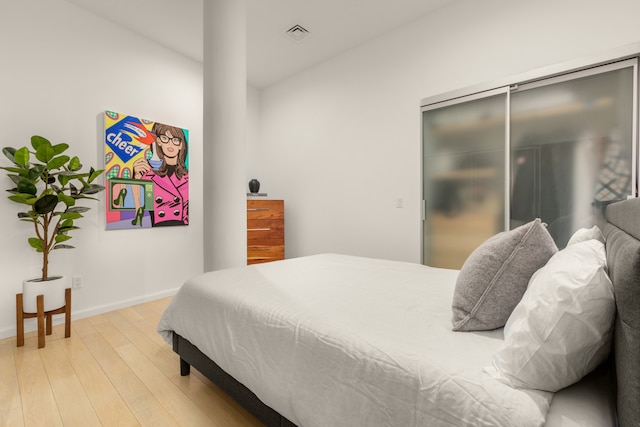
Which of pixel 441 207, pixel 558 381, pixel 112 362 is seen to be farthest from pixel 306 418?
pixel 441 207

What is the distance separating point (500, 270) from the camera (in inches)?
42.9

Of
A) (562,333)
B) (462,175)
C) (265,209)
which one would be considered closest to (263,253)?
(265,209)

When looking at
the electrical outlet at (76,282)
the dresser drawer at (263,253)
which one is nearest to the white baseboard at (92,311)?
the electrical outlet at (76,282)

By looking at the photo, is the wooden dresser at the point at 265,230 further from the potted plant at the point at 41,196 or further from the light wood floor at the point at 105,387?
the potted plant at the point at 41,196

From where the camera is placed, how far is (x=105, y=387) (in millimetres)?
1831

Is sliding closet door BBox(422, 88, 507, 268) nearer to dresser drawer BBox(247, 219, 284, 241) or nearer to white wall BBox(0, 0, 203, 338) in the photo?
dresser drawer BBox(247, 219, 284, 241)

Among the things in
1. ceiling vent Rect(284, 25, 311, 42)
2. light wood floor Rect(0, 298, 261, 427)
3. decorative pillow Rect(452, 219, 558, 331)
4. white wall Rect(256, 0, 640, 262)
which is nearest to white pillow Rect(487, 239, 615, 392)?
decorative pillow Rect(452, 219, 558, 331)

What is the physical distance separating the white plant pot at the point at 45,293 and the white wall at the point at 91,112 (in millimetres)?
334

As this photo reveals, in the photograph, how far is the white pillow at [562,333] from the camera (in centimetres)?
72

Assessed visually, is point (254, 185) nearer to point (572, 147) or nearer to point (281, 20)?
point (281, 20)

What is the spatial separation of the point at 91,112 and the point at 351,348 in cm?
339

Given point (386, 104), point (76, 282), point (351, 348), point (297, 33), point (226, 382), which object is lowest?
point (226, 382)

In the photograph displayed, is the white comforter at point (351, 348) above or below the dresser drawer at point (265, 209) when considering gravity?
below

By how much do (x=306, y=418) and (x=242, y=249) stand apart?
6.07ft
